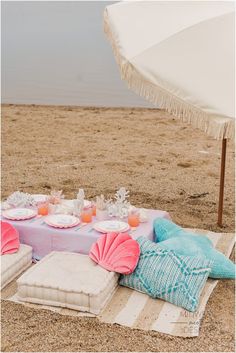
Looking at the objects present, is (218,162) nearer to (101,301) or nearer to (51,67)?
(101,301)

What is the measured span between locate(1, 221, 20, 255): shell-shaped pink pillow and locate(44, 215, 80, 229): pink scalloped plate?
22cm

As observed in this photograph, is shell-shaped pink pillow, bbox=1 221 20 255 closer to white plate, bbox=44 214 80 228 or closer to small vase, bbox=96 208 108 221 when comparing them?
white plate, bbox=44 214 80 228

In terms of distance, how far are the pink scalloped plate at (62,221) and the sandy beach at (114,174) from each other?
62 cm

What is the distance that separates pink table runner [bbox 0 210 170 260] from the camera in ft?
11.0

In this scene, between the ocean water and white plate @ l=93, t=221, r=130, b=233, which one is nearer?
white plate @ l=93, t=221, r=130, b=233

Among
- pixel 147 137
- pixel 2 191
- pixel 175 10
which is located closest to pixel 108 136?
pixel 147 137

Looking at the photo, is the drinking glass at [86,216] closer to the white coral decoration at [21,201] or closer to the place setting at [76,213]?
the place setting at [76,213]

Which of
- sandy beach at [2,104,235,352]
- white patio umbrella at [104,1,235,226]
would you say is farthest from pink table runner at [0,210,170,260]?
white patio umbrella at [104,1,235,226]

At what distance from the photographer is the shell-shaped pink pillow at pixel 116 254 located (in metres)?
3.10

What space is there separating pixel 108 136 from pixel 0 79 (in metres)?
5.37

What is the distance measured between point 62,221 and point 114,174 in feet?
7.92

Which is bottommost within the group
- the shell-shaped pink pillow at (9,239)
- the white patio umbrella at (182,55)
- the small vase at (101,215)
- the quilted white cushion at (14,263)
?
the quilted white cushion at (14,263)

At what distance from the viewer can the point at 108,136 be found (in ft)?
26.1

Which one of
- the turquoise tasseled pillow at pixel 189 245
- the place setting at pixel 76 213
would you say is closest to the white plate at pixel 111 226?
the place setting at pixel 76 213
